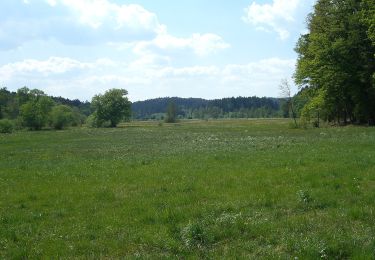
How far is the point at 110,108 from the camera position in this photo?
482 ft

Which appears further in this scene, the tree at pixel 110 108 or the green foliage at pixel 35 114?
the tree at pixel 110 108

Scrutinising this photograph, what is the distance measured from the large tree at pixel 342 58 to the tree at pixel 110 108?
9456 centimetres

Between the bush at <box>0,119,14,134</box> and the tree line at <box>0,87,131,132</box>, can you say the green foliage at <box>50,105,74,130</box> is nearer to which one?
the tree line at <box>0,87,131,132</box>

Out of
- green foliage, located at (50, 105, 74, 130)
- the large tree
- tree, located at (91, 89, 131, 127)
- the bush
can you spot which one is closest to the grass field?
the large tree

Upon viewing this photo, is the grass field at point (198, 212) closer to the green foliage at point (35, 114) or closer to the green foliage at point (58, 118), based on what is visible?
the green foliage at point (35, 114)

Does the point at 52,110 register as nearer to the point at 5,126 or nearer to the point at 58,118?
the point at 58,118

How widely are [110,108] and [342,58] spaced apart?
334 ft

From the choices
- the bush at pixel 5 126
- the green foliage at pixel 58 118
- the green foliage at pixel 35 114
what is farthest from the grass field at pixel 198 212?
the green foliage at pixel 58 118

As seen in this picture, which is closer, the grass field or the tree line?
the grass field

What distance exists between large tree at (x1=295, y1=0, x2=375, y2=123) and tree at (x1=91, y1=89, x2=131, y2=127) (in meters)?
94.6

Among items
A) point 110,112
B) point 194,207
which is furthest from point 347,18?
point 110,112

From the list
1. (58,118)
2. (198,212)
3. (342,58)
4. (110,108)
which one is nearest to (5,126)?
(58,118)

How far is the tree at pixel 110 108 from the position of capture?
146875mm

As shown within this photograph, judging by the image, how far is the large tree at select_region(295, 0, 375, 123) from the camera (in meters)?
55.0
